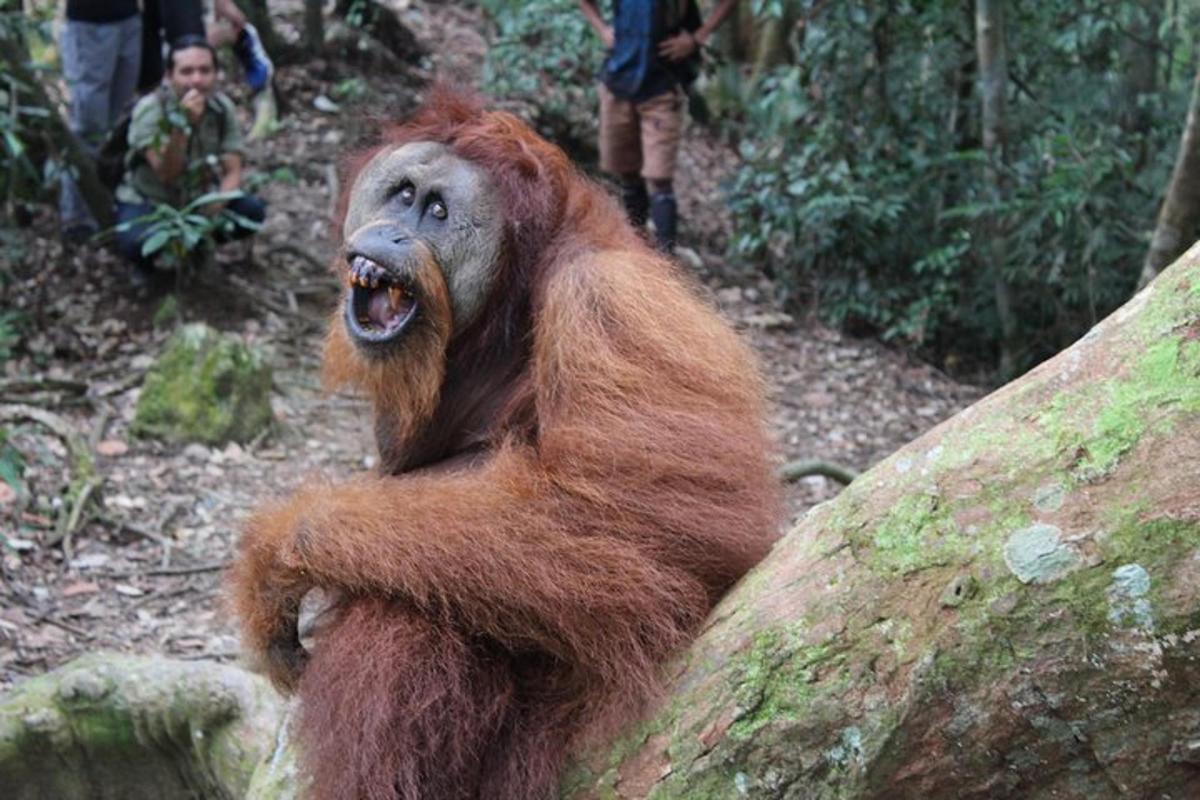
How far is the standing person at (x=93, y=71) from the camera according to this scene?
719 centimetres

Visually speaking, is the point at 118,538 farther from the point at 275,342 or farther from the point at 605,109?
the point at 605,109

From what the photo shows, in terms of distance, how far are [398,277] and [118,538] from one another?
2629 millimetres

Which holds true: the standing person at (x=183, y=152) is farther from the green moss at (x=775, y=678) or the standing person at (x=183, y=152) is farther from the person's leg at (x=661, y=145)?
the green moss at (x=775, y=678)

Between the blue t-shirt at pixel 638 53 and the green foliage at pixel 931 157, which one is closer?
the green foliage at pixel 931 157

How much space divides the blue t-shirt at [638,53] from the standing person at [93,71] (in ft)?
8.48

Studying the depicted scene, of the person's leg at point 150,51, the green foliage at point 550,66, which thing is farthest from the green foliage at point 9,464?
the green foliage at point 550,66

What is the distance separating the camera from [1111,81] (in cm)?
780

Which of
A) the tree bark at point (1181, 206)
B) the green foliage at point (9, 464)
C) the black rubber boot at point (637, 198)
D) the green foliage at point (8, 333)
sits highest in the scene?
the tree bark at point (1181, 206)

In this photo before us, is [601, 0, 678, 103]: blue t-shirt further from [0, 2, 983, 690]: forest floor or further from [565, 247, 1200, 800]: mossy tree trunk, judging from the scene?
[565, 247, 1200, 800]: mossy tree trunk

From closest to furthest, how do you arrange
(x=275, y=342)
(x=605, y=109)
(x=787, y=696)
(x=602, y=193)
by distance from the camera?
(x=787, y=696)
(x=602, y=193)
(x=275, y=342)
(x=605, y=109)

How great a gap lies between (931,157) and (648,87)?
1.62m

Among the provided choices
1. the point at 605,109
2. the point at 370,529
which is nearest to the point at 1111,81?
the point at 605,109

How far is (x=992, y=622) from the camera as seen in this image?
1787 millimetres

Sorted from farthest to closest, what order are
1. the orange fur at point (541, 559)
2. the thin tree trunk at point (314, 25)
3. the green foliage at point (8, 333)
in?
the thin tree trunk at point (314, 25) < the green foliage at point (8, 333) < the orange fur at point (541, 559)
